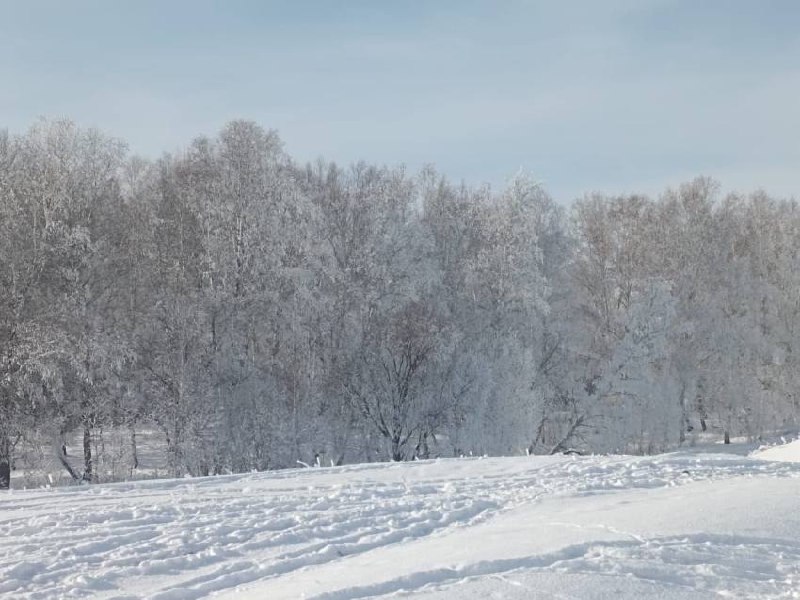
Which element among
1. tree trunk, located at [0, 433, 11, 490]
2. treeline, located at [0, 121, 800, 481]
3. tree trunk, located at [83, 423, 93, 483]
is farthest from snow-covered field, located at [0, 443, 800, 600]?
tree trunk, located at [83, 423, 93, 483]

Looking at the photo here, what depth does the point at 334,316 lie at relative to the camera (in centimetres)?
2666

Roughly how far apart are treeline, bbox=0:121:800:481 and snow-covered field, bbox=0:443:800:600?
36.7 ft

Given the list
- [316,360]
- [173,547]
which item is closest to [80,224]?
[316,360]

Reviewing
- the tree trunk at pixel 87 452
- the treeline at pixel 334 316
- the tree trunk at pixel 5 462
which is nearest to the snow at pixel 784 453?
the treeline at pixel 334 316

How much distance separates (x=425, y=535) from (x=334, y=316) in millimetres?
18578

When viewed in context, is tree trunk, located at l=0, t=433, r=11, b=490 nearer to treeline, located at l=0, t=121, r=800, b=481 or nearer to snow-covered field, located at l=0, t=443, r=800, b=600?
treeline, located at l=0, t=121, r=800, b=481

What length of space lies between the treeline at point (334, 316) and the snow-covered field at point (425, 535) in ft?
36.7

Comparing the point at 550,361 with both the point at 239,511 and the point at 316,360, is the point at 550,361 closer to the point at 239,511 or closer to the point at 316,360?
the point at 316,360

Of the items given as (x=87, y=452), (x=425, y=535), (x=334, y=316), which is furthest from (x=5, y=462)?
(x=425, y=535)

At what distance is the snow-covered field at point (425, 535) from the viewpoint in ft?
19.7

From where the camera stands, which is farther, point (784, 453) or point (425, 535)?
point (784, 453)

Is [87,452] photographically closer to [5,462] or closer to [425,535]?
[5,462]

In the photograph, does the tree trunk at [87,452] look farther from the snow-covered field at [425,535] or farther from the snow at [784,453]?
the snow at [784,453]

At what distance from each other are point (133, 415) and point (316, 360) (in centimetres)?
601
